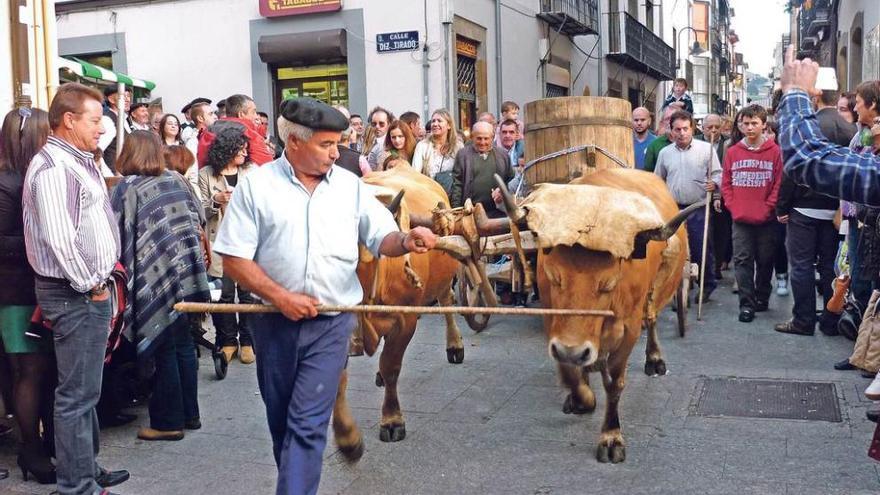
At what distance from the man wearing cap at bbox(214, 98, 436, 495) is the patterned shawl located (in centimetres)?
193

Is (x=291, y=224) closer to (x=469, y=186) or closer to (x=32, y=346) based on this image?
(x=32, y=346)

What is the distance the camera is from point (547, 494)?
484 centimetres

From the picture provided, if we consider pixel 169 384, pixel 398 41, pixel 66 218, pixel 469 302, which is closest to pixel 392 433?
pixel 169 384

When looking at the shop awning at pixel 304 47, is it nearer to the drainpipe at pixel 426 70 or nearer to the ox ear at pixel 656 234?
the drainpipe at pixel 426 70

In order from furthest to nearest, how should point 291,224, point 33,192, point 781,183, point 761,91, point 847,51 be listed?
point 761,91
point 847,51
point 781,183
point 33,192
point 291,224

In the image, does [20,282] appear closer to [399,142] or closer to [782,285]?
[399,142]

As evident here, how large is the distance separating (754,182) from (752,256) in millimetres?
815

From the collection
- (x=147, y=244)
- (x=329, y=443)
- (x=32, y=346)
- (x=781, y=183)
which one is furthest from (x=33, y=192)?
(x=781, y=183)

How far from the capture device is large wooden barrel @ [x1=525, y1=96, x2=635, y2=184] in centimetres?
721

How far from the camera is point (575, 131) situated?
723 centimetres

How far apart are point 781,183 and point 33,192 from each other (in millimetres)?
6712

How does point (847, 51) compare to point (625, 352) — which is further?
point (847, 51)

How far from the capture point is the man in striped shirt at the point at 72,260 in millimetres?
4457

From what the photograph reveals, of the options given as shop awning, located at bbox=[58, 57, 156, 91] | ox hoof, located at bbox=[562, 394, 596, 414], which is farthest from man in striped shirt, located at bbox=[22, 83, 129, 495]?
shop awning, located at bbox=[58, 57, 156, 91]
